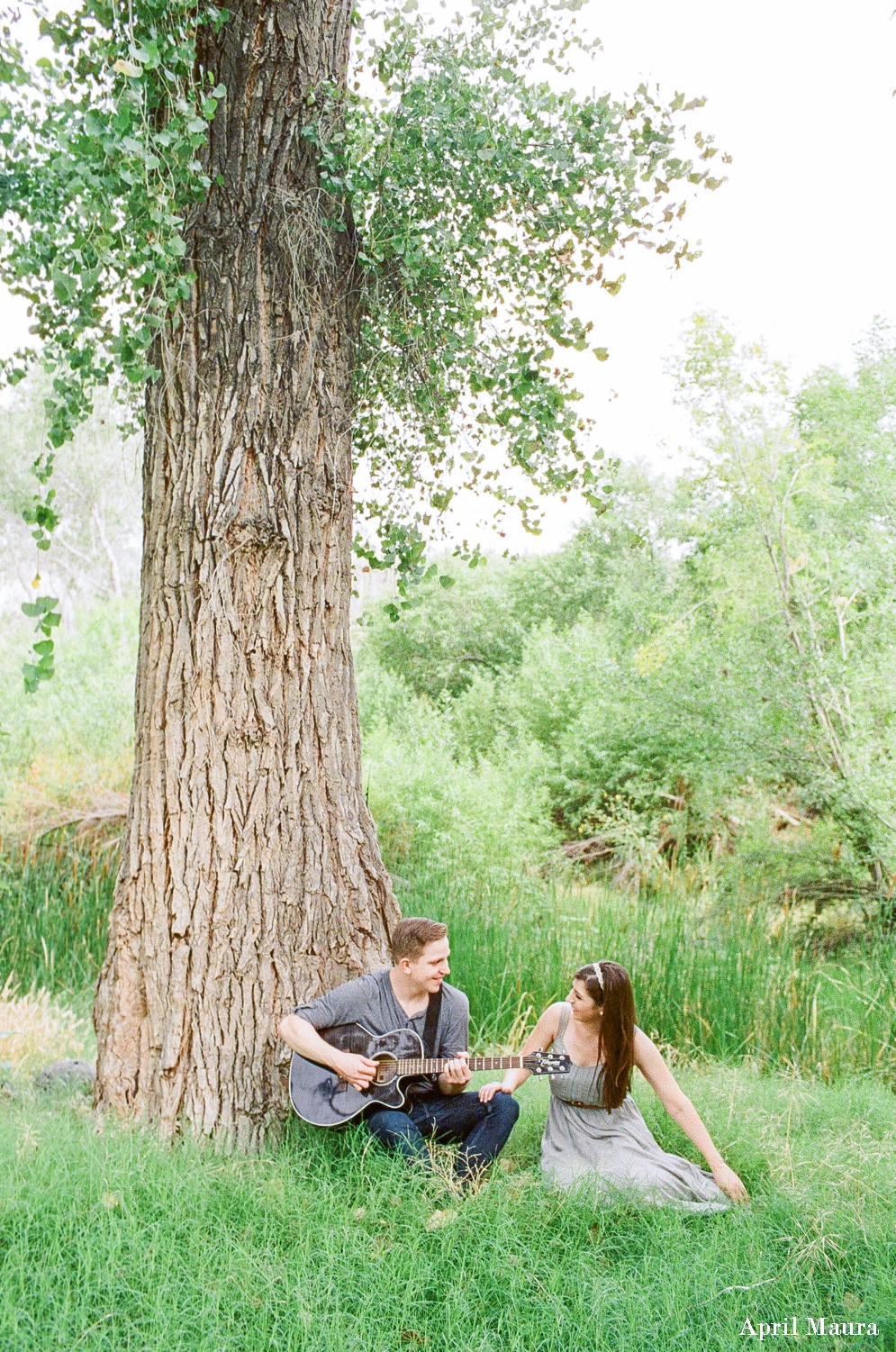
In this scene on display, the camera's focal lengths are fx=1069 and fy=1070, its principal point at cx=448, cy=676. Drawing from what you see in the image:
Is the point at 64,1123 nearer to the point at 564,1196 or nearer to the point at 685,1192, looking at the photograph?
the point at 564,1196

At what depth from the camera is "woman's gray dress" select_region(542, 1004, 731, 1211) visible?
10.9 feet

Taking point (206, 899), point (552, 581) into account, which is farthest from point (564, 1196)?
point (552, 581)

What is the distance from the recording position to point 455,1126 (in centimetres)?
365

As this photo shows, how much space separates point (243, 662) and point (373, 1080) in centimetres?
152

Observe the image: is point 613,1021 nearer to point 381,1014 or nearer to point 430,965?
point 430,965

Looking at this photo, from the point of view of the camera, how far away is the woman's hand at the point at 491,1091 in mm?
3572

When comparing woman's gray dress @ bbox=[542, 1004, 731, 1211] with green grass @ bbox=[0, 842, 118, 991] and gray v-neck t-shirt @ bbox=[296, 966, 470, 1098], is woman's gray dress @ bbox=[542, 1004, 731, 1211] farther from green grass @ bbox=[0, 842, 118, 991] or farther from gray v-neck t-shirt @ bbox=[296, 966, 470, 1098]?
green grass @ bbox=[0, 842, 118, 991]

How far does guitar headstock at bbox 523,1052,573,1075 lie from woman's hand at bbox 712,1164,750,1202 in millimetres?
557

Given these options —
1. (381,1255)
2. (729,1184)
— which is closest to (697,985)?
(729,1184)

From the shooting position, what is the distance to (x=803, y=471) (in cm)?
909

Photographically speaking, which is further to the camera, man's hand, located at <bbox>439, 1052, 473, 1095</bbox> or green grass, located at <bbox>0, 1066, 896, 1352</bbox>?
man's hand, located at <bbox>439, 1052, 473, 1095</bbox>

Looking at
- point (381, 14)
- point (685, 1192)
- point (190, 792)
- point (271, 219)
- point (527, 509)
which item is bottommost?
point (685, 1192)

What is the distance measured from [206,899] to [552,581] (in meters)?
14.6

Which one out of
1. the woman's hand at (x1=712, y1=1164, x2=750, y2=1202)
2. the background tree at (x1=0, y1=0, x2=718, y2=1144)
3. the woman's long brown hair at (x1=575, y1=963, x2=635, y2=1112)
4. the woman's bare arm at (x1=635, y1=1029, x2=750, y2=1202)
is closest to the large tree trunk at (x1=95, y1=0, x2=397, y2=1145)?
the background tree at (x1=0, y1=0, x2=718, y2=1144)
